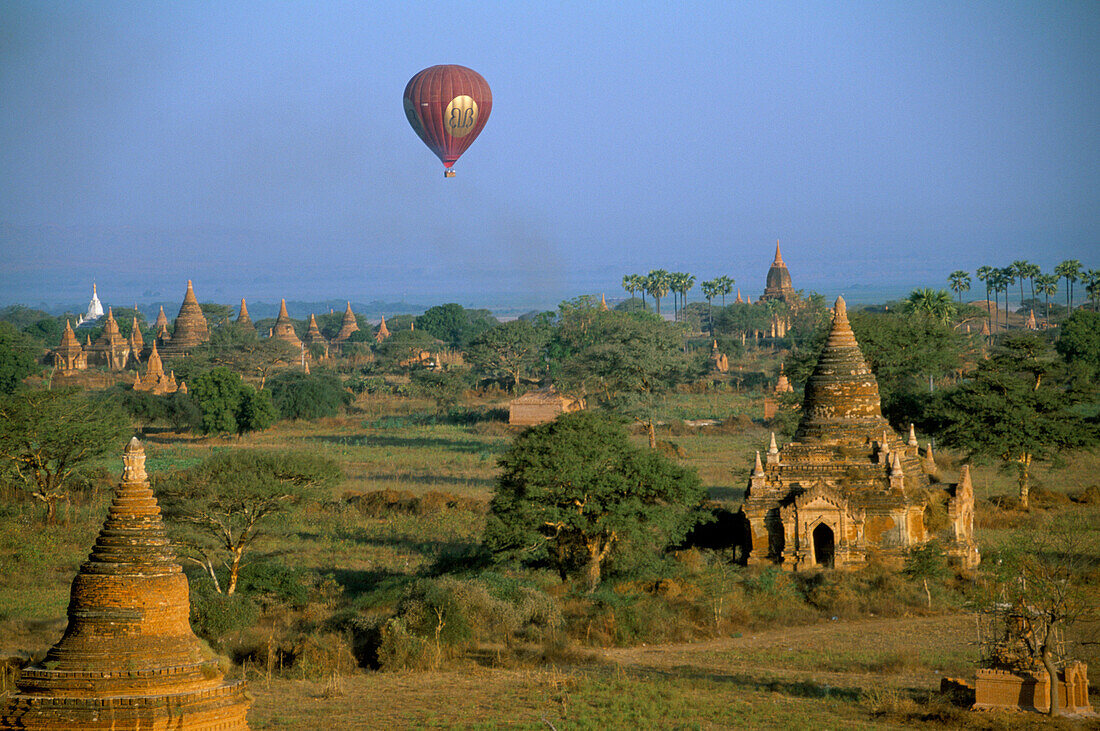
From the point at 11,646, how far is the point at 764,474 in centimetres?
1571

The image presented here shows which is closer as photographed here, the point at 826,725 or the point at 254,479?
the point at 826,725

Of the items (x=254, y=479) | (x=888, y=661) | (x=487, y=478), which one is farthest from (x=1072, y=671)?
(x=487, y=478)

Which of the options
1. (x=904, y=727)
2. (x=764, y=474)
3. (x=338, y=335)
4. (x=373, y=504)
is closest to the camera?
(x=904, y=727)

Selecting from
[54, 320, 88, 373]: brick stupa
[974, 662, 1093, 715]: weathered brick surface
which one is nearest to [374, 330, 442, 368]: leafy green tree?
[54, 320, 88, 373]: brick stupa

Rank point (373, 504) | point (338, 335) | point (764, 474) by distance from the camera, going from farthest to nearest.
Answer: point (338, 335)
point (373, 504)
point (764, 474)

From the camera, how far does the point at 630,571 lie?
29.2 m

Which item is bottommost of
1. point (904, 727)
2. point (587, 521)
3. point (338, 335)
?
point (904, 727)

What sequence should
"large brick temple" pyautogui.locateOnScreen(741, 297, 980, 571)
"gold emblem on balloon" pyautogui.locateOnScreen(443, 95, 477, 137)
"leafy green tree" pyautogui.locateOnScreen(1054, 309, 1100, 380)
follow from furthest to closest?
1. "leafy green tree" pyautogui.locateOnScreen(1054, 309, 1100, 380)
2. "gold emblem on balloon" pyautogui.locateOnScreen(443, 95, 477, 137)
3. "large brick temple" pyautogui.locateOnScreen(741, 297, 980, 571)

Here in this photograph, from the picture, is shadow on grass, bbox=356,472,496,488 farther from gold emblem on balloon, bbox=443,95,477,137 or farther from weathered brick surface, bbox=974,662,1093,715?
weathered brick surface, bbox=974,662,1093,715

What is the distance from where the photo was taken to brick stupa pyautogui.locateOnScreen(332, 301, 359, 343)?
482ft

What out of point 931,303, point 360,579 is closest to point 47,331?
point 931,303

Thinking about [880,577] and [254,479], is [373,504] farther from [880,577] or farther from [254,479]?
[880,577]

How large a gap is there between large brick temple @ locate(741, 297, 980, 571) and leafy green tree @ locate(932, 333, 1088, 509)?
7.64 m

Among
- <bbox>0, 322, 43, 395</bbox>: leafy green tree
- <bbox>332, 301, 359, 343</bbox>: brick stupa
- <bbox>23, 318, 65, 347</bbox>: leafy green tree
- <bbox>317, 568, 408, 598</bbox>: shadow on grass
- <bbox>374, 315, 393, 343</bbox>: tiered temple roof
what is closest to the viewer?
<bbox>317, 568, 408, 598</bbox>: shadow on grass
